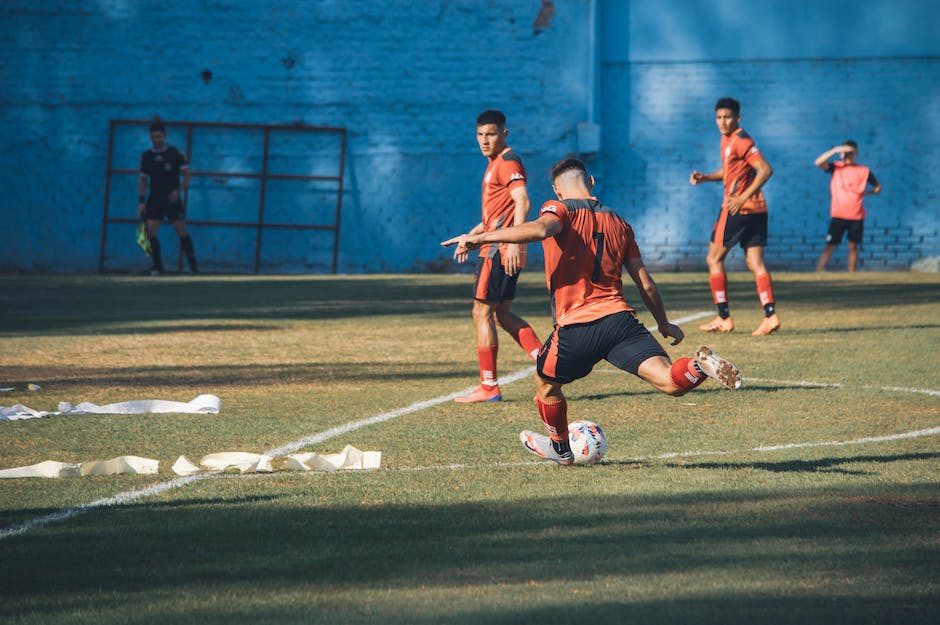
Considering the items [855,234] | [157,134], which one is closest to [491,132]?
[157,134]

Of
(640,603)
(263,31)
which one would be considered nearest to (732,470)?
(640,603)

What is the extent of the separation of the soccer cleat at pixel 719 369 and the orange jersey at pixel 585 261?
1.85 feet

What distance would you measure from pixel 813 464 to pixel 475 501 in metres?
1.82

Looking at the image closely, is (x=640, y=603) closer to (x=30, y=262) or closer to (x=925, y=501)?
(x=925, y=501)

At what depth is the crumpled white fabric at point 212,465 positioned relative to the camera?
259 inches

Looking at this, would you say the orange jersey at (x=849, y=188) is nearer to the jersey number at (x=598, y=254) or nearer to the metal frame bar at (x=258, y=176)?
the metal frame bar at (x=258, y=176)

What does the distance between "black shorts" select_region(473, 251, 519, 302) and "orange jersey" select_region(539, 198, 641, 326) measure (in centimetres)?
288

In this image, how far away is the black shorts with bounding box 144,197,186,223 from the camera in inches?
960

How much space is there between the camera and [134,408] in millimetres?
8719

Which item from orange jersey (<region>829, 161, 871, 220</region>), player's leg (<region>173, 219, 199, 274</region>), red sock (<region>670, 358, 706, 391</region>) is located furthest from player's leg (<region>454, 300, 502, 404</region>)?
player's leg (<region>173, 219, 199, 274</region>)

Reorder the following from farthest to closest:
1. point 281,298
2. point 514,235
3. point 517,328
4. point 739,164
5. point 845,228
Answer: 1. point 845,228
2. point 281,298
3. point 739,164
4. point 517,328
5. point 514,235

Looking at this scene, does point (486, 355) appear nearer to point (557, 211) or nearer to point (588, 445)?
point (588, 445)

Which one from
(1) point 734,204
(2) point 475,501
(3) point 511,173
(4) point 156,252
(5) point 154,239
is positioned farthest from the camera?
(4) point 156,252

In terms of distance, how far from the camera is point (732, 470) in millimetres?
6441
